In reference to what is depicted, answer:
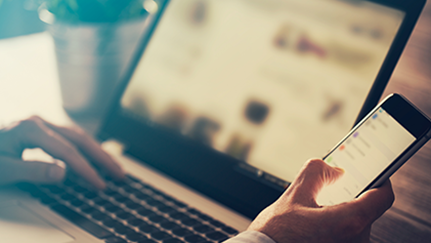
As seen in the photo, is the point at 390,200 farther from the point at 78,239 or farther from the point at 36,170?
the point at 36,170

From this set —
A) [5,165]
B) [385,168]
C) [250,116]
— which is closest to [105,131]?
[5,165]

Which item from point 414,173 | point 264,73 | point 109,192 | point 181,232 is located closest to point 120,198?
point 109,192

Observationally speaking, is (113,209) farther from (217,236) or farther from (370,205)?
(370,205)

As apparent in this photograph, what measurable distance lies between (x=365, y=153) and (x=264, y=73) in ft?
0.72

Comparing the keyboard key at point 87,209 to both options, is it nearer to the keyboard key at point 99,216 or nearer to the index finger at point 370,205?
the keyboard key at point 99,216

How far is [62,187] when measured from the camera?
62cm

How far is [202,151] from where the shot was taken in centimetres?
64

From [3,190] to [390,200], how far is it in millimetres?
539

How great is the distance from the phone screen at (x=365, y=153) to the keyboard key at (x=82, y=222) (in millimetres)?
286

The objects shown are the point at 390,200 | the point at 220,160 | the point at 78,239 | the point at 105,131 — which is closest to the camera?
the point at 390,200

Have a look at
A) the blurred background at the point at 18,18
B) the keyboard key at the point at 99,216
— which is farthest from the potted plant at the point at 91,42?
the blurred background at the point at 18,18

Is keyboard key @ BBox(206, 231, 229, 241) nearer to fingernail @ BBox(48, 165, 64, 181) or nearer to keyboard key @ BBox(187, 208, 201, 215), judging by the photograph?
keyboard key @ BBox(187, 208, 201, 215)

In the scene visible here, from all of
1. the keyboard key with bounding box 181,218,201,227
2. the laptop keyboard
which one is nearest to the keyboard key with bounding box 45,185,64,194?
the laptop keyboard

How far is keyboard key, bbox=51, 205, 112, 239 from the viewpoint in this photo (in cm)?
52
